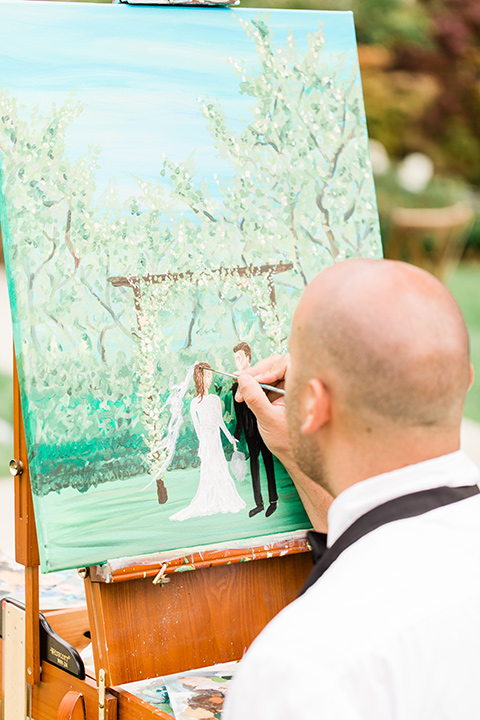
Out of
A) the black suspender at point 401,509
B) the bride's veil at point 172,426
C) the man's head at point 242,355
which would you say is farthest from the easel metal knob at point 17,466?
the black suspender at point 401,509

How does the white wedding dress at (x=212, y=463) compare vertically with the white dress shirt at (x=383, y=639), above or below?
above

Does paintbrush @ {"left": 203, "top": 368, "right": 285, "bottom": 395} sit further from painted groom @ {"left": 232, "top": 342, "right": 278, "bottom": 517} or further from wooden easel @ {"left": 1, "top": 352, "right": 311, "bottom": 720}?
wooden easel @ {"left": 1, "top": 352, "right": 311, "bottom": 720}

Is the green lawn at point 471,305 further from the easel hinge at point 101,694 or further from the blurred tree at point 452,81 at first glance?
the easel hinge at point 101,694

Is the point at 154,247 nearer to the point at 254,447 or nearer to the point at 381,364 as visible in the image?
the point at 254,447

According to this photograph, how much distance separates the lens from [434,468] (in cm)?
114

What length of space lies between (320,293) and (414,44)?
32.5 feet

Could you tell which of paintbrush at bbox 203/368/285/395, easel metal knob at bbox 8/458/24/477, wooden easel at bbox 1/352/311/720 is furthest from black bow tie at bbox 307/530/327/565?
Answer: easel metal knob at bbox 8/458/24/477

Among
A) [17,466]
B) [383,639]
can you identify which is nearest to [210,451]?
[17,466]

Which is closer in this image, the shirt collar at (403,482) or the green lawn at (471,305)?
the shirt collar at (403,482)

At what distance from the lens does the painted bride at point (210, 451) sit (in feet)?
6.29

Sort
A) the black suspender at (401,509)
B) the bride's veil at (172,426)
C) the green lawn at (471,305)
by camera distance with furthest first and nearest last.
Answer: the green lawn at (471,305) < the bride's veil at (172,426) < the black suspender at (401,509)

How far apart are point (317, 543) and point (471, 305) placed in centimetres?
A: 789

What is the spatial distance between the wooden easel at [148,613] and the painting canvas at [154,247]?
2.9 inches

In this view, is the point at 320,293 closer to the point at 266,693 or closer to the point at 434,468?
the point at 434,468
